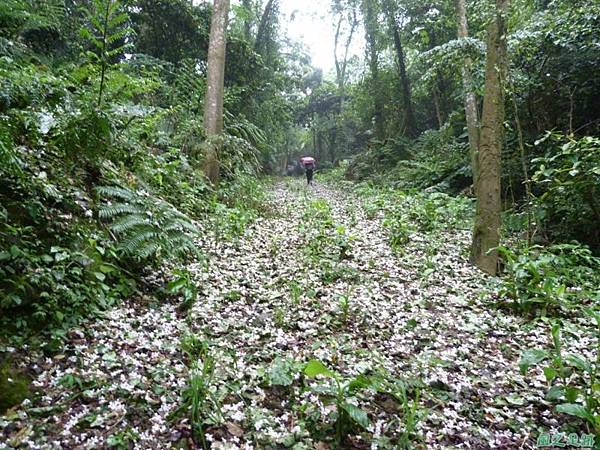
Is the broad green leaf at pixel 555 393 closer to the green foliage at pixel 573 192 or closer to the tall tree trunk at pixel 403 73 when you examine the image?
the green foliage at pixel 573 192

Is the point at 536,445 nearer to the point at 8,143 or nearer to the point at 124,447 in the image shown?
the point at 124,447

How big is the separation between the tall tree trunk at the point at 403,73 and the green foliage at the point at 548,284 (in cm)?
1533

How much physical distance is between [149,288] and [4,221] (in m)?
1.50

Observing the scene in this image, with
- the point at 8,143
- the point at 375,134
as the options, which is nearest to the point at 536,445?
the point at 8,143

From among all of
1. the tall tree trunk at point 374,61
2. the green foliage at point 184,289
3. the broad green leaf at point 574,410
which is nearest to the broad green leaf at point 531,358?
the broad green leaf at point 574,410

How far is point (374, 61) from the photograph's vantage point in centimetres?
1989

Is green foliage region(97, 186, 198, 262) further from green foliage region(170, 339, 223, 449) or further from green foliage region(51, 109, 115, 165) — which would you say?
green foliage region(170, 339, 223, 449)

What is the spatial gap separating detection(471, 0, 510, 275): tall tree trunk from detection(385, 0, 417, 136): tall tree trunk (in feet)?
45.1

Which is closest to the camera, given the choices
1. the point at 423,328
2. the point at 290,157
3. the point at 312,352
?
the point at 312,352

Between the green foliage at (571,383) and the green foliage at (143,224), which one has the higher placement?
the green foliage at (143,224)

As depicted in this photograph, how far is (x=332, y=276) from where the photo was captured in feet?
17.3

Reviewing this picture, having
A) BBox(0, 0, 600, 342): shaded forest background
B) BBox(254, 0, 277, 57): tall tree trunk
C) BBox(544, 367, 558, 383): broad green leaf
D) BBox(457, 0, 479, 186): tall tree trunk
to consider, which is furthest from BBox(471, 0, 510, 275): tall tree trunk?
BBox(254, 0, 277, 57): tall tree trunk

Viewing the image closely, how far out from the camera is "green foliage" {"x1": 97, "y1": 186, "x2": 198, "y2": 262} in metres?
3.97

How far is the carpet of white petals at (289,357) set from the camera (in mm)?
2459
